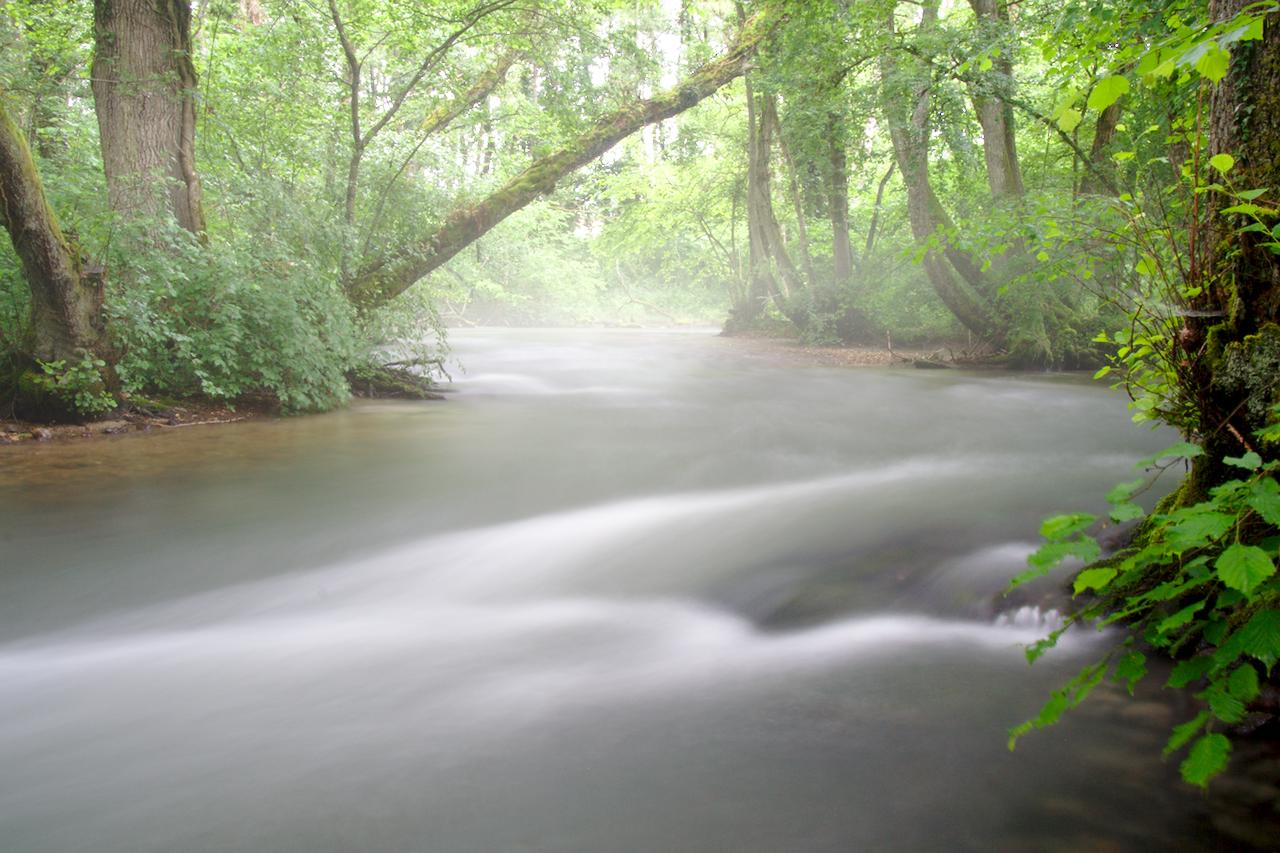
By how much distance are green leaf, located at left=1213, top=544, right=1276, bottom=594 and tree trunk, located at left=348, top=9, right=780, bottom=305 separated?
41.7 ft

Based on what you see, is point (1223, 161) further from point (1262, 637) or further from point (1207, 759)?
point (1207, 759)

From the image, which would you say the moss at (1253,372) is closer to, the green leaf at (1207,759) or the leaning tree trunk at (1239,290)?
the leaning tree trunk at (1239,290)

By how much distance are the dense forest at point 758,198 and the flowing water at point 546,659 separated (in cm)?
57

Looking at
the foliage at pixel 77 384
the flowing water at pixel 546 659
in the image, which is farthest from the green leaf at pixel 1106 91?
the foliage at pixel 77 384

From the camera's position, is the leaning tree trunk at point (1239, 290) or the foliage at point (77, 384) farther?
the foliage at point (77, 384)

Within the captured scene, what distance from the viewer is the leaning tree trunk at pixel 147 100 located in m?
9.62

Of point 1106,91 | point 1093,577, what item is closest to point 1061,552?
point 1093,577

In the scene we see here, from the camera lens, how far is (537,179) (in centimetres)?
1543

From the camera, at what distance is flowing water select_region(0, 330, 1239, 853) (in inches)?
104

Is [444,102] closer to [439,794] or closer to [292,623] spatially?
[292,623]

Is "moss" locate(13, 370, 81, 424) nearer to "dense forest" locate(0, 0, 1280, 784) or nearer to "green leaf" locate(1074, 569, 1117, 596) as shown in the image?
"dense forest" locate(0, 0, 1280, 784)

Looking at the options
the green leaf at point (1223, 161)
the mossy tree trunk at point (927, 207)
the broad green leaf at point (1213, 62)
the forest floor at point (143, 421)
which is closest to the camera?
the broad green leaf at point (1213, 62)

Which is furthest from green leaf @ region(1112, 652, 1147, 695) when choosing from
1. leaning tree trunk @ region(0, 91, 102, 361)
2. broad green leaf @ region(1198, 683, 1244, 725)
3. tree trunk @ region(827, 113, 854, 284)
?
tree trunk @ region(827, 113, 854, 284)

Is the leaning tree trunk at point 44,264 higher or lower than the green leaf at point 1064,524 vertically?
higher
